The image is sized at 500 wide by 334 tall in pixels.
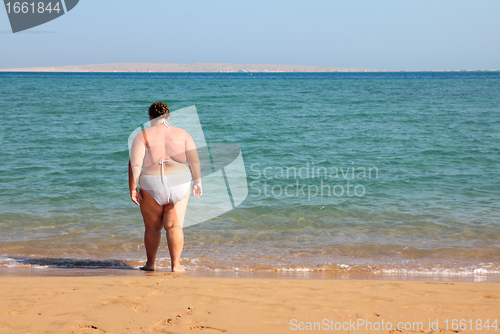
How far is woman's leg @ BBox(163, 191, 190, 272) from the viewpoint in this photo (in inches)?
165

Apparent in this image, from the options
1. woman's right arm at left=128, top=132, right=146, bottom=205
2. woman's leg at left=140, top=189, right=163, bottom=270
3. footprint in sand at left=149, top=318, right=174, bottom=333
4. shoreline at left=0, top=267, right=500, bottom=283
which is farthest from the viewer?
shoreline at left=0, top=267, right=500, bottom=283

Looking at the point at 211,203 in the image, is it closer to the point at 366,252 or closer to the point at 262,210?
the point at 262,210

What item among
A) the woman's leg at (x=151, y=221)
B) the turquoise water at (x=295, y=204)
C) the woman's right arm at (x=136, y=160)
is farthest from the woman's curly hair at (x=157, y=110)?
the turquoise water at (x=295, y=204)

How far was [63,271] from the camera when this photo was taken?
4504mm

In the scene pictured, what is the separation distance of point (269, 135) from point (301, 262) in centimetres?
946

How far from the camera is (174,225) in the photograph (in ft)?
13.9

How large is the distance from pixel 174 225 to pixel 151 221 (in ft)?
0.82

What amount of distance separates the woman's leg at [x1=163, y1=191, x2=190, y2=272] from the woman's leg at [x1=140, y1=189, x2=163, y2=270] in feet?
0.25

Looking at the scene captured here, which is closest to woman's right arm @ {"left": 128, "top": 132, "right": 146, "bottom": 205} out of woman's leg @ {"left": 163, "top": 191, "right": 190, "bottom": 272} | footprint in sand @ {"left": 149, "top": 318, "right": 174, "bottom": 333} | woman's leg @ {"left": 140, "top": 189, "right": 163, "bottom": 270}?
woman's leg @ {"left": 140, "top": 189, "right": 163, "bottom": 270}

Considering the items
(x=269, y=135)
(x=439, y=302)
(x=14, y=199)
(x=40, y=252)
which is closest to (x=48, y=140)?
(x=14, y=199)

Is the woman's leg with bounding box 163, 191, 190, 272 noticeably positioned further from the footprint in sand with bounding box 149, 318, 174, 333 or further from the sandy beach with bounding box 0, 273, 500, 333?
the footprint in sand with bounding box 149, 318, 174, 333

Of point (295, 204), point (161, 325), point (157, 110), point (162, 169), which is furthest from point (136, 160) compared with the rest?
point (295, 204)

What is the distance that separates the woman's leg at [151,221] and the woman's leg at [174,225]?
8 cm

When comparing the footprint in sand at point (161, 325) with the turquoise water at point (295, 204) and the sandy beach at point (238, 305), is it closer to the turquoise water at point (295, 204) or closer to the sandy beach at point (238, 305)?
the sandy beach at point (238, 305)
